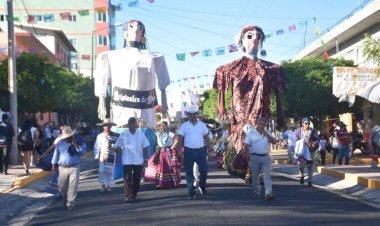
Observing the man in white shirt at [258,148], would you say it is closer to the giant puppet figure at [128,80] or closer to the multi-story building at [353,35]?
the giant puppet figure at [128,80]

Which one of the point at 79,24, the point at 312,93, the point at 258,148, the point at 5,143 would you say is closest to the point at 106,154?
the point at 258,148

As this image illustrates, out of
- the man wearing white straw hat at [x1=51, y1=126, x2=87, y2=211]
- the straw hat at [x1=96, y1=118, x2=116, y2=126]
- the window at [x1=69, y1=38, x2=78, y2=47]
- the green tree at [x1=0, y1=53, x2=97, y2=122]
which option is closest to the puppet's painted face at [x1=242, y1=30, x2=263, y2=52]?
the straw hat at [x1=96, y1=118, x2=116, y2=126]

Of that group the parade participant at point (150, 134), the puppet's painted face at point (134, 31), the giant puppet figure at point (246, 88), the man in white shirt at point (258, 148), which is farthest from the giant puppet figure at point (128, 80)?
the man in white shirt at point (258, 148)

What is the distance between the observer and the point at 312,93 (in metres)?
34.7

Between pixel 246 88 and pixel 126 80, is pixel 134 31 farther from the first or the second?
pixel 246 88

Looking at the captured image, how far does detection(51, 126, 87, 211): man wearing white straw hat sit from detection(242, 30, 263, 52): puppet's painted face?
15.6ft

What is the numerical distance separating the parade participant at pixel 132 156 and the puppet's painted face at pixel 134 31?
3.17 m

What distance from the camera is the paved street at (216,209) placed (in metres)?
9.73

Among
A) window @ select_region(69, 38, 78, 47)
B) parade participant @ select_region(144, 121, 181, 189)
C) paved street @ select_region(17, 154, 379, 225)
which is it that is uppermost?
window @ select_region(69, 38, 78, 47)

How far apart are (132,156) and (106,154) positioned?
2.47 m

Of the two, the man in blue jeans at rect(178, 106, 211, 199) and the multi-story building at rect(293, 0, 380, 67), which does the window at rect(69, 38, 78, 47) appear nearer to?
the multi-story building at rect(293, 0, 380, 67)

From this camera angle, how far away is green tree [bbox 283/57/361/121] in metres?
34.5

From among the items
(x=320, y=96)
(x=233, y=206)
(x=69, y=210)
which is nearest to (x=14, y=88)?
(x=69, y=210)

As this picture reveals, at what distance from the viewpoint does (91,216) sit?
1067 cm
